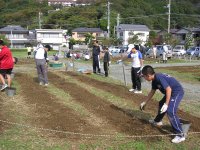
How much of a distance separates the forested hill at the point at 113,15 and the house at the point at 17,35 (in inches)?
224

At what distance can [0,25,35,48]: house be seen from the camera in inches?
3265

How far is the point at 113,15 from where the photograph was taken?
84375 millimetres

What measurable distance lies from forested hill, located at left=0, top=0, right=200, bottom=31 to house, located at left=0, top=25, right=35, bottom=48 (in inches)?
224

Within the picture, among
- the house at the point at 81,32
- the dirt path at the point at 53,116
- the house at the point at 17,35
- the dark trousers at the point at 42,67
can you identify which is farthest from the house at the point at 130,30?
the dirt path at the point at 53,116

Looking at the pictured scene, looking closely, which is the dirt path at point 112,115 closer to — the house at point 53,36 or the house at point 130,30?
the house at point 53,36

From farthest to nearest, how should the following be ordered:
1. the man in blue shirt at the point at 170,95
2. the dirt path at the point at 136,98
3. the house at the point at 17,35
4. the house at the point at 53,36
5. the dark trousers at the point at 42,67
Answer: the house at the point at 17,35, the house at the point at 53,36, the dark trousers at the point at 42,67, the dirt path at the point at 136,98, the man in blue shirt at the point at 170,95

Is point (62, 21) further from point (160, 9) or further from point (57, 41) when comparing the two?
point (160, 9)

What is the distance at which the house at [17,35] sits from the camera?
272 ft

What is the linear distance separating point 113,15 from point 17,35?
23.7 metres

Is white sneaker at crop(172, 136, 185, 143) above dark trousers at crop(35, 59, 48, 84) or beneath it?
beneath

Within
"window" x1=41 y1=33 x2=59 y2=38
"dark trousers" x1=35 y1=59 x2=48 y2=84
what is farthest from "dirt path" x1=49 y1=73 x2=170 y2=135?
"window" x1=41 y1=33 x2=59 y2=38

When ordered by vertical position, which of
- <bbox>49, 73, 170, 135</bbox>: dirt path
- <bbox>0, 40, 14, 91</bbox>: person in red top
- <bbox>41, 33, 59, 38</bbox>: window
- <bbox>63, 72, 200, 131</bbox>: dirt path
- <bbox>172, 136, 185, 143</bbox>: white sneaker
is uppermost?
<bbox>0, 40, 14, 91</bbox>: person in red top

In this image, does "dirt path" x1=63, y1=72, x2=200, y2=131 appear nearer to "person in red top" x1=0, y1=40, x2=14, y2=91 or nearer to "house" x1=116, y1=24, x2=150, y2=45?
"person in red top" x1=0, y1=40, x2=14, y2=91

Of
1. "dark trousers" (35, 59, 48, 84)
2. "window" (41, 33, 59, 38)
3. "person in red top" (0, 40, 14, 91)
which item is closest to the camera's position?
"person in red top" (0, 40, 14, 91)
